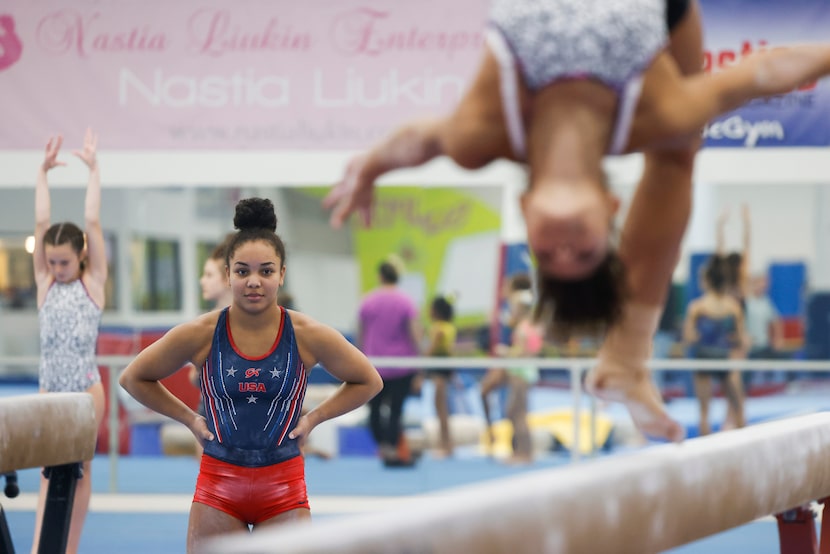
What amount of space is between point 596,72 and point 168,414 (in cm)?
205

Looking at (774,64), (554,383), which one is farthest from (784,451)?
(554,383)

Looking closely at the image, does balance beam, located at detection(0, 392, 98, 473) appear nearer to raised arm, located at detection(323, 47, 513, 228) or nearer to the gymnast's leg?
raised arm, located at detection(323, 47, 513, 228)

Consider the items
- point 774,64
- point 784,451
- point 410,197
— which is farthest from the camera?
point 410,197

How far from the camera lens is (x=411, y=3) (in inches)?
242

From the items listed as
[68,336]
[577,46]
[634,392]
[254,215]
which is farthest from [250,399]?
[68,336]

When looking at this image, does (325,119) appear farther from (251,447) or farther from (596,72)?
(596,72)

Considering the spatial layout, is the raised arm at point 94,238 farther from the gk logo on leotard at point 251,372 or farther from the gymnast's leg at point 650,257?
the gymnast's leg at point 650,257

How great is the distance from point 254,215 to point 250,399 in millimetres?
550

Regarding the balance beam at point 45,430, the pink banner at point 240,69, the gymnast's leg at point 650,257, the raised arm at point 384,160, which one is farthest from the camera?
the pink banner at point 240,69

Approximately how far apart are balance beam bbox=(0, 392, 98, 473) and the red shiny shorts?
885 mm

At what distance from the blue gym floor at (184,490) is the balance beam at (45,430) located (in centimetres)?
157

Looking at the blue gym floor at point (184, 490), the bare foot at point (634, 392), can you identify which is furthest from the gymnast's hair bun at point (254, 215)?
the blue gym floor at point (184, 490)

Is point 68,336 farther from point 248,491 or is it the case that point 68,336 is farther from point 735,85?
point 735,85

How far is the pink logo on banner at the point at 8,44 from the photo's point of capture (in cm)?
635
